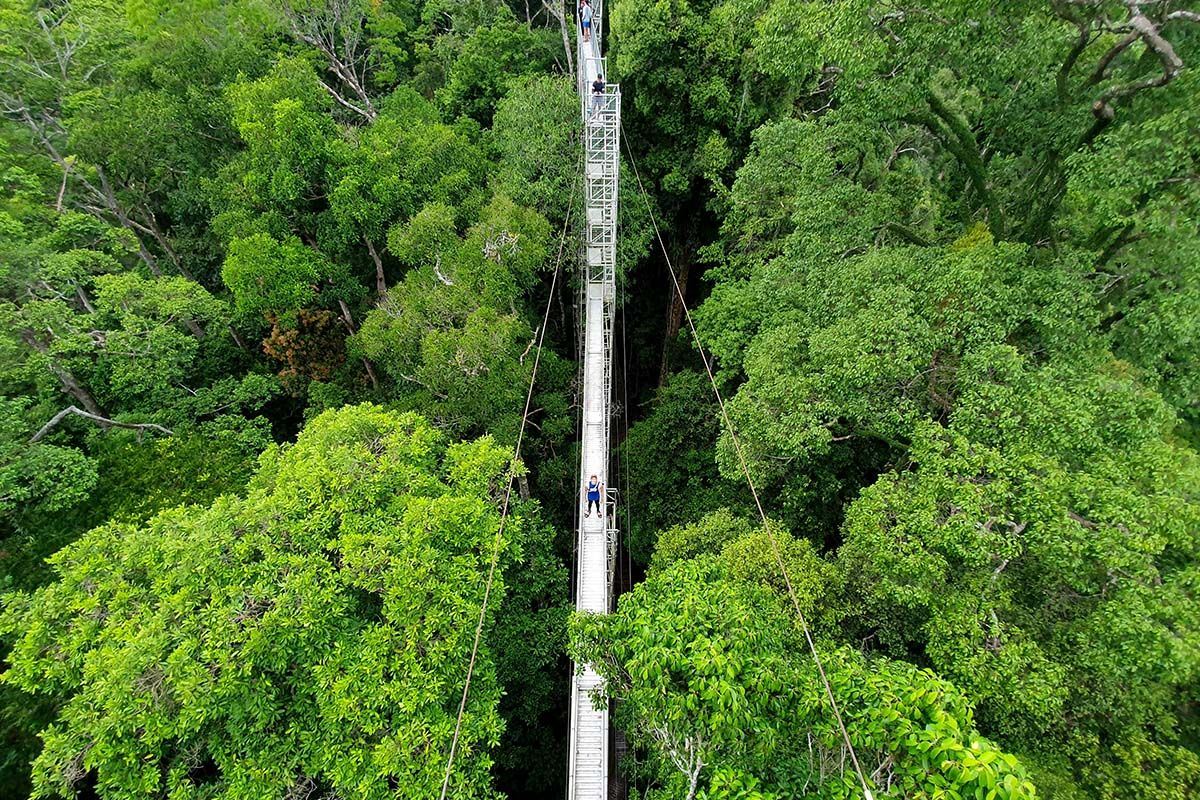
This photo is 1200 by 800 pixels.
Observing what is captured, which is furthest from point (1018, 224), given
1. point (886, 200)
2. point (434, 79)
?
point (434, 79)

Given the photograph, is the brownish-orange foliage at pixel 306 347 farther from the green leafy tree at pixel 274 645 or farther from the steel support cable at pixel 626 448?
the steel support cable at pixel 626 448

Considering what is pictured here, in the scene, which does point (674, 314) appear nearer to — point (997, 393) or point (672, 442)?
point (672, 442)

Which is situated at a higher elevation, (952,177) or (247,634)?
(952,177)

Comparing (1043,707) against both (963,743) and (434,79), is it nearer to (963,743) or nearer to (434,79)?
(963,743)

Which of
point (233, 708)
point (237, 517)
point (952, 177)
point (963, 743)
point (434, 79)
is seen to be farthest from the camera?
point (434, 79)

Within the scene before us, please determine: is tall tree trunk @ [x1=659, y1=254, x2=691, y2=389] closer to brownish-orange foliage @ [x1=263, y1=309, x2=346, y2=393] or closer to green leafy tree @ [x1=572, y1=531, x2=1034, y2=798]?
brownish-orange foliage @ [x1=263, y1=309, x2=346, y2=393]

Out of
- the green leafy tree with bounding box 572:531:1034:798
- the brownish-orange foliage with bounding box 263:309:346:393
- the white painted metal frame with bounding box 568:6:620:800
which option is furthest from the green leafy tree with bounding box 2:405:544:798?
the brownish-orange foliage with bounding box 263:309:346:393

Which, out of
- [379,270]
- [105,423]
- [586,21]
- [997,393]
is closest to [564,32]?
[586,21]
